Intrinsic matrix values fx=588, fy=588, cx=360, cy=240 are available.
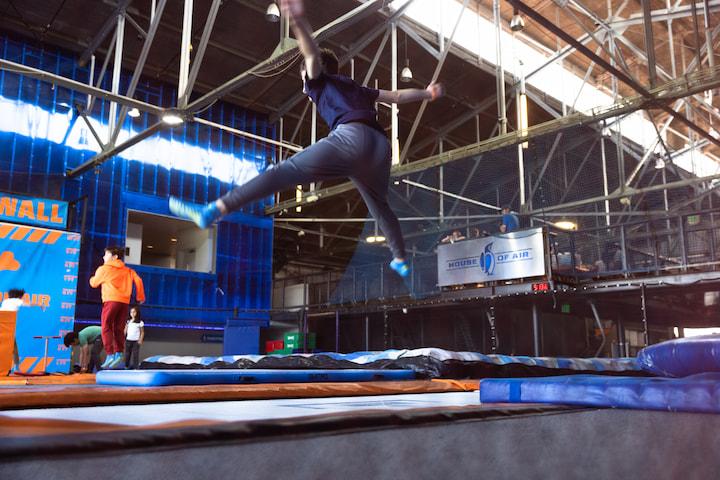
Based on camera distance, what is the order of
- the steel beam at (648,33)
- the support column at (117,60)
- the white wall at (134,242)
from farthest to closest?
the white wall at (134,242), the support column at (117,60), the steel beam at (648,33)

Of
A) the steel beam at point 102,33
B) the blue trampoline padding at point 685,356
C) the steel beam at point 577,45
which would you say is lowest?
the blue trampoline padding at point 685,356

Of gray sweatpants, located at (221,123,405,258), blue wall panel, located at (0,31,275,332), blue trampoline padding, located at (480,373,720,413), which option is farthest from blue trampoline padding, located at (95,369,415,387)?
blue wall panel, located at (0,31,275,332)

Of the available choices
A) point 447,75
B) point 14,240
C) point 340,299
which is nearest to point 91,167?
point 14,240

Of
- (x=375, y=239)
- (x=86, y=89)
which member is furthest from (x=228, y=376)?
(x=375, y=239)

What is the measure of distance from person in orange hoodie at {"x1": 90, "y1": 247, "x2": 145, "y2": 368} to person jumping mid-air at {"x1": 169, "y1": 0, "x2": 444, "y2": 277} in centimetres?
383

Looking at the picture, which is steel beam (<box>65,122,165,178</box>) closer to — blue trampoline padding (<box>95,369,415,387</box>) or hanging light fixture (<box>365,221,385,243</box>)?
hanging light fixture (<box>365,221,385,243</box>)

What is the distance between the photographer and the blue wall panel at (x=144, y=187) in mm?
10484

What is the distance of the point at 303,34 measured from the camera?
2.31 m

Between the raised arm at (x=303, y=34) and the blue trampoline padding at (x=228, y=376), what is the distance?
195 centimetres

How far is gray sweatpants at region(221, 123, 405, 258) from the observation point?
2.41m

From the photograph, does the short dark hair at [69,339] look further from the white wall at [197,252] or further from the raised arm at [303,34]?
the raised arm at [303,34]

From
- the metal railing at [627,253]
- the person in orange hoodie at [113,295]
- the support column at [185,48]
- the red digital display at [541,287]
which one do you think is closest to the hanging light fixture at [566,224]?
the metal railing at [627,253]

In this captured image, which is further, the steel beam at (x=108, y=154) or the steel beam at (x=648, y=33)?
the steel beam at (x=108, y=154)

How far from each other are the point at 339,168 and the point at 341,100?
1.11 feet
